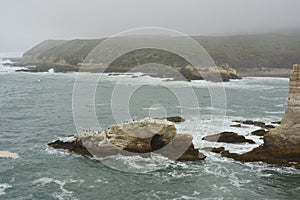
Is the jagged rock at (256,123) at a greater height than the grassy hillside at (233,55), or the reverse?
the grassy hillside at (233,55)

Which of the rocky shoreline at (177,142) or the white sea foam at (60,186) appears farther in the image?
the rocky shoreline at (177,142)

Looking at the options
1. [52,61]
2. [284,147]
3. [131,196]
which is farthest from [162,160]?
[52,61]

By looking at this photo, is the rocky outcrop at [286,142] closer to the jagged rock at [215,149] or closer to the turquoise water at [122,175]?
the turquoise water at [122,175]

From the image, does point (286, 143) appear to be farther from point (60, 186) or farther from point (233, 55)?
point (233, 55)

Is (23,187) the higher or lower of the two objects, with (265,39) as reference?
lower

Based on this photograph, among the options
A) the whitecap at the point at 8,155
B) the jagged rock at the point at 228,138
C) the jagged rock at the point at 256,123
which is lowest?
the whitecap at the point at 8,155

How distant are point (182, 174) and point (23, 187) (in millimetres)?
10292

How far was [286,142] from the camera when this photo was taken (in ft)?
87.1

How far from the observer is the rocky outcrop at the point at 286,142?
2631 cm

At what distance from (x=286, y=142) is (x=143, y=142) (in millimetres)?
10907

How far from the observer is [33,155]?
27328 mm

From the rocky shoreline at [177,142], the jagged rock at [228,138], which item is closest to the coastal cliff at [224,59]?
the jagged rock at [228,138]

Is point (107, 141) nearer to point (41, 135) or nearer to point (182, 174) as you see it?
point (182, 174)

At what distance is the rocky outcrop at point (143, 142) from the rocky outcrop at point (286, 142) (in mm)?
3549
